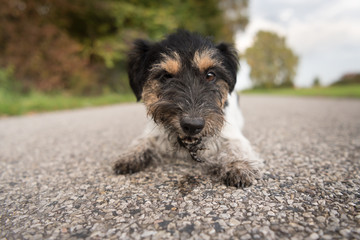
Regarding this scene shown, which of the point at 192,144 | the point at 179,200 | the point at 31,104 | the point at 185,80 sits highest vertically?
the point at 185,80

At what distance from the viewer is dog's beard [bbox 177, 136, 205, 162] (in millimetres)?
2632

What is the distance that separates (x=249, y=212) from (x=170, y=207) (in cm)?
70

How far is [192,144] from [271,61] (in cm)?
4573

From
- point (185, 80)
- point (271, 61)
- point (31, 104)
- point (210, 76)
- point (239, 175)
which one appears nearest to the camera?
point (239, 175)

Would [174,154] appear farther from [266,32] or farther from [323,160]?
[266,32]

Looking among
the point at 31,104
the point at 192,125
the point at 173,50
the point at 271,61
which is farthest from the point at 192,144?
the point at 271,61

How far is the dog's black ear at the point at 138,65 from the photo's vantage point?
11.2 feet

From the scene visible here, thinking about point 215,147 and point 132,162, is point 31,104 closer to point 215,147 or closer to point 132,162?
point 132,162

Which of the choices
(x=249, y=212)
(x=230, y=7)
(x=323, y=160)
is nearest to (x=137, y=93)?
(x=249, y=212)

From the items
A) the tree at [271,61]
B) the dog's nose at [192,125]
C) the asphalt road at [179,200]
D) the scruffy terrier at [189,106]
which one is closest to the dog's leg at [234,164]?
the scruffy terrier at [189,106]

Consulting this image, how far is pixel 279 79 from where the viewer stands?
4394cm

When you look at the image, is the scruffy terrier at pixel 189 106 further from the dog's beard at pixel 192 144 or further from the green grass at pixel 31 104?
the green grass at pixel 31 104

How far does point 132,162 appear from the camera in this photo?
9.95 feet

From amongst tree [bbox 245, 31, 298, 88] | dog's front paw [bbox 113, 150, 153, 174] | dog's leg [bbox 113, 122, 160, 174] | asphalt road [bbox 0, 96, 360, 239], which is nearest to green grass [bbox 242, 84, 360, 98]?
tree [bbox 245, 31, 298, 88]
